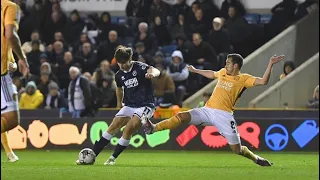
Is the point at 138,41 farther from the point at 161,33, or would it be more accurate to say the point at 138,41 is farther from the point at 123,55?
the point at 123,55

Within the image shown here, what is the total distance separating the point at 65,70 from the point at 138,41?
84.7 inches

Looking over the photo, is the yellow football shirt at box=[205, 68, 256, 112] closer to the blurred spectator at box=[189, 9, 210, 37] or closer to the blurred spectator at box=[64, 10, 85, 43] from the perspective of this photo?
the blurred spectator at box=[189, 9, 210, 37]

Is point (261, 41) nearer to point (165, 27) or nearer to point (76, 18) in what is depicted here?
point (165, 27)

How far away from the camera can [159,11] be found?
26.0 meters

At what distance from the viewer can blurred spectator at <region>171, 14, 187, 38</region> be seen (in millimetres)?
25203

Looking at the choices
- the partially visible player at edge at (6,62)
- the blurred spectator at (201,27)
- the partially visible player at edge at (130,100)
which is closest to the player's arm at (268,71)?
the partially visible player at edge at (130,100)

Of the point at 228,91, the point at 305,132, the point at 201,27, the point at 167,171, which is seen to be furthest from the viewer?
the point at 201,27

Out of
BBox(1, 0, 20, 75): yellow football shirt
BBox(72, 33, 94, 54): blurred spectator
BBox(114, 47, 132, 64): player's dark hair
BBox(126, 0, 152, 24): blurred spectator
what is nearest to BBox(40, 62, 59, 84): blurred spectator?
BBox(72, 33, 94, 54): blurred spectator

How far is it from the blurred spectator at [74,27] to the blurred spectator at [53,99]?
11.4 ft

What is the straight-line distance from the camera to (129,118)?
15172 mm

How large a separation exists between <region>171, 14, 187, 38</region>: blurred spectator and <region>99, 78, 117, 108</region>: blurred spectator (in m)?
2.82

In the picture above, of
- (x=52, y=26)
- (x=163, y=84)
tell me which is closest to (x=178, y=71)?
(x=163, y=84)

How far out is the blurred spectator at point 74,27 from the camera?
87.6 feet

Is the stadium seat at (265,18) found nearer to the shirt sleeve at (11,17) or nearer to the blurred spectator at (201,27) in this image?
the blurred spectator at (201,27)
